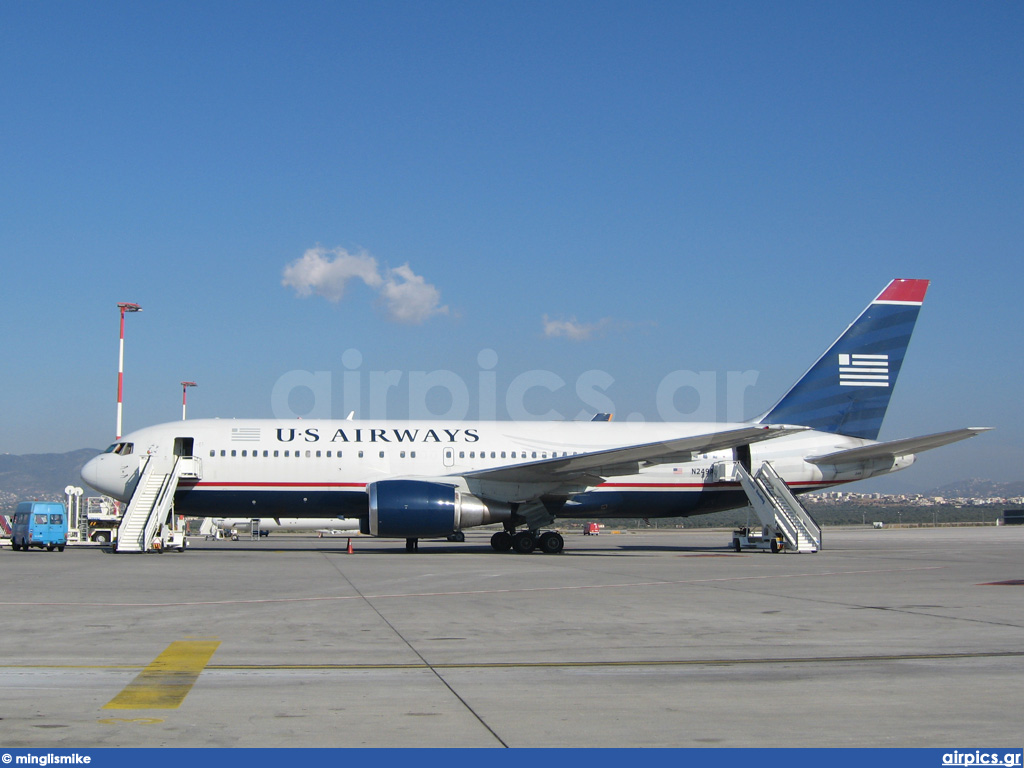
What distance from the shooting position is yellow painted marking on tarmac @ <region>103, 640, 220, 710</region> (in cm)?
582

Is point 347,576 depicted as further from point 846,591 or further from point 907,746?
point 907,746

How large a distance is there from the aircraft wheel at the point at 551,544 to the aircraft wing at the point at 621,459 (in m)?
1.67

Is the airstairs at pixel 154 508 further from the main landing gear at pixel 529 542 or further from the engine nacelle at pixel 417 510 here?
the main landing gear at pixel 529 542

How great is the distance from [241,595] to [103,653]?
17.1ft

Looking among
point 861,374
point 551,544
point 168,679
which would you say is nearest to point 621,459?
point 551,544

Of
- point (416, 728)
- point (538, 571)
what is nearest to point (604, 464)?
point (538, 571)

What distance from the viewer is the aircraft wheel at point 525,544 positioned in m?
25.4

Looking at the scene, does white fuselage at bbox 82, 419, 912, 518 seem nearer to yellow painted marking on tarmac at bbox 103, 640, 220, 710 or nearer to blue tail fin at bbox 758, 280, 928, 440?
blue tail fin at bbox 758, 280, 928, 440

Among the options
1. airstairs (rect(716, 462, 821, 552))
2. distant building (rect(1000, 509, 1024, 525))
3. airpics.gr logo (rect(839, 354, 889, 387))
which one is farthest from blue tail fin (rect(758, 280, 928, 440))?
distant building (rect(1000, 509, 1024, 525))

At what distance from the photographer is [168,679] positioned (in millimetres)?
6684

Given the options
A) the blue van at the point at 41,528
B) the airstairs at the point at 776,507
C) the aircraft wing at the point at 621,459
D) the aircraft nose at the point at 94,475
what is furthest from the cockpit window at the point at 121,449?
the airstairs at the point at 776,507

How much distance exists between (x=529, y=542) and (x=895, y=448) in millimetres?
10700

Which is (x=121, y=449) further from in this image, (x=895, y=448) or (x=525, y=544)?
(x=895, y=448)

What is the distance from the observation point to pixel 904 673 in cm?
701
